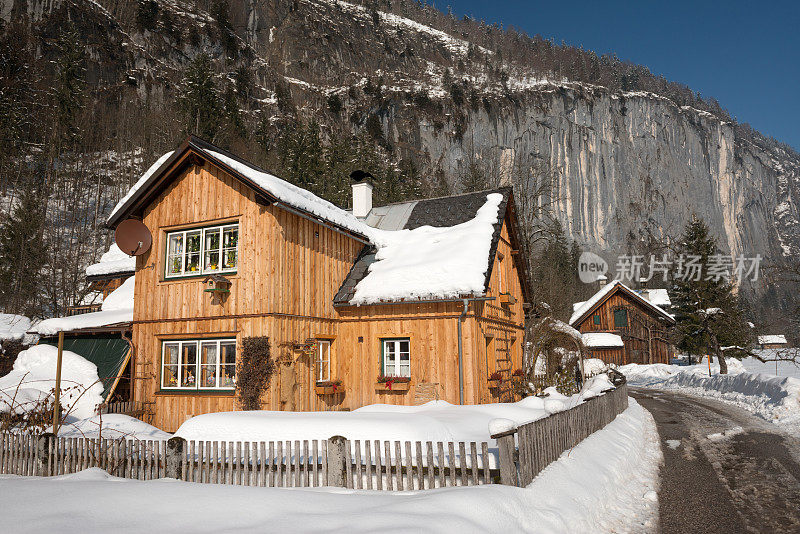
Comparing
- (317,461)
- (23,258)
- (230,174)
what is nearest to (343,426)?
(317,461)

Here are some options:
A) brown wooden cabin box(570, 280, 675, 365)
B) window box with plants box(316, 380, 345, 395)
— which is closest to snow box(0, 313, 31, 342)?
window box with plants box(316, 380, 345, 395)

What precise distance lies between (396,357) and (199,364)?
5.63 meters

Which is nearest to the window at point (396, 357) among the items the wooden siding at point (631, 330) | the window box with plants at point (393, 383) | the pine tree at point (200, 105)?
the window box with plants at point (393, 383)

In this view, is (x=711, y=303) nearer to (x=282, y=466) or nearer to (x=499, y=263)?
(x=499, y=263)

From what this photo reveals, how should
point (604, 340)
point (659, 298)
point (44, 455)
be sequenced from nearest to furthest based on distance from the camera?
point (44, 455) → point (604, 340) → point (659, 298)

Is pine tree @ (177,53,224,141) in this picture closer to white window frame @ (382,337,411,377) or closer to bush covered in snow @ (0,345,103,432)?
bush covered in snow @ (0,345,103,432)

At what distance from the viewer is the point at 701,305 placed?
37.8 meters

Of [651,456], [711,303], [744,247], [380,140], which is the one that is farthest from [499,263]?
[744,247]

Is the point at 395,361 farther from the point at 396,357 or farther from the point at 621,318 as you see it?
the point at 621,318

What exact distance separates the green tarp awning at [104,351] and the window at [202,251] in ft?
10.6

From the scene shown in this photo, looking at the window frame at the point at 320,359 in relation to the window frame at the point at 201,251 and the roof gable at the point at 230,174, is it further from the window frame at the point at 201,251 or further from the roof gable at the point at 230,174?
the roof gable at the point at 230,174

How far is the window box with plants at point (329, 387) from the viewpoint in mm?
14930

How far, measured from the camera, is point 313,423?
9477 millimetres

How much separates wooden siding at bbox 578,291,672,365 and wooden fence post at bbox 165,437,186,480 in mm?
42991
